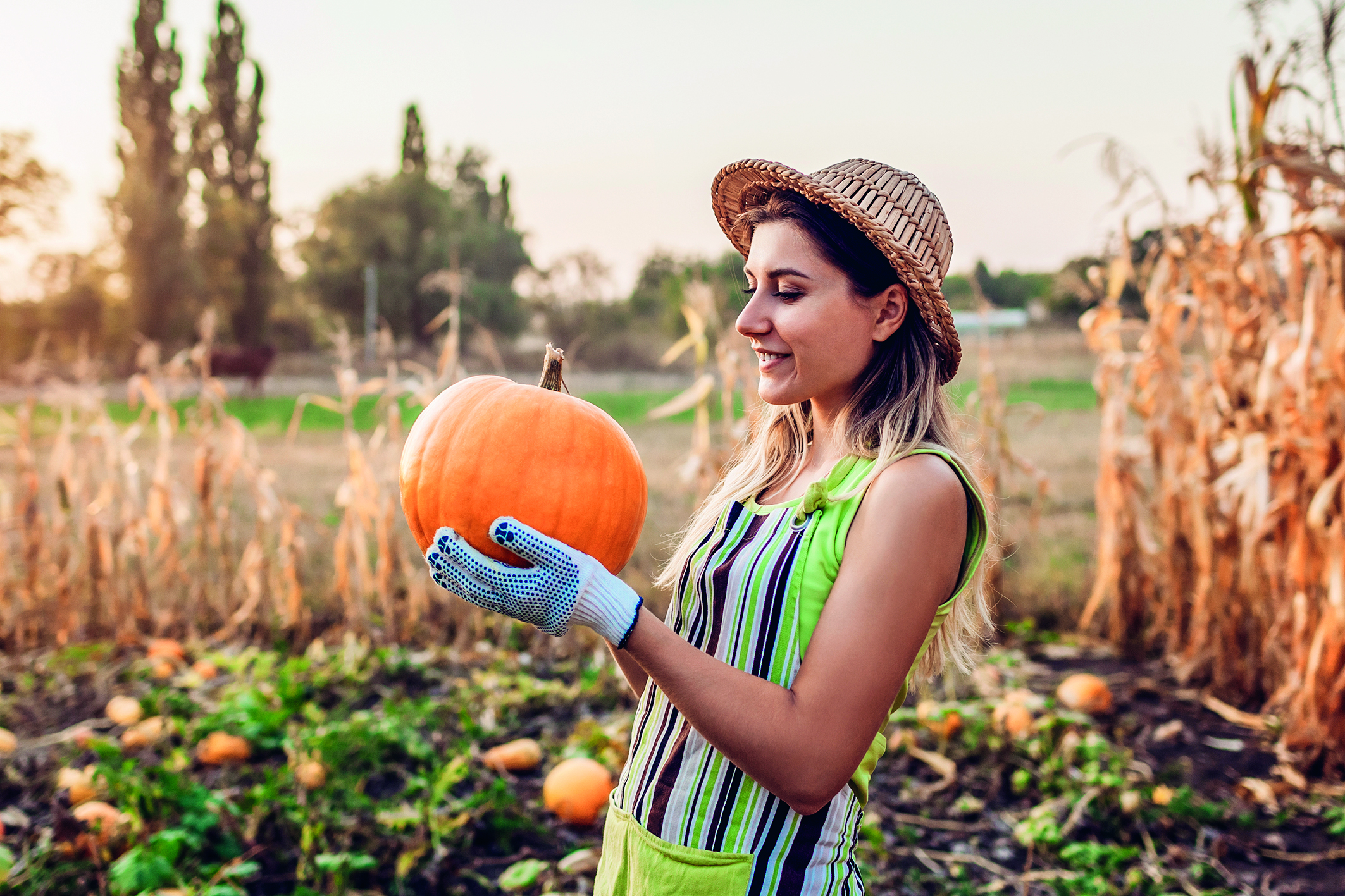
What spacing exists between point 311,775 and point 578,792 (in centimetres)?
86

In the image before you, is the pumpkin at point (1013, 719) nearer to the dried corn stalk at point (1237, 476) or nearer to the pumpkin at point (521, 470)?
the dried corn stalk at point (1237, 476)

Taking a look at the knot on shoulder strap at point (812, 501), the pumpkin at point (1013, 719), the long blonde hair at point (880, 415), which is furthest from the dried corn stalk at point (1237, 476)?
the knot on shoulder strap at point (812, 501)

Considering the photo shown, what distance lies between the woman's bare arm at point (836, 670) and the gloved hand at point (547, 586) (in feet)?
0.12

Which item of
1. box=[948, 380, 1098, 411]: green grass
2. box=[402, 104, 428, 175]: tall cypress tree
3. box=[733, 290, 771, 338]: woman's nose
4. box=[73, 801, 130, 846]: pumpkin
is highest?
box=[402, 104, 428, 175]: tall cypress tree

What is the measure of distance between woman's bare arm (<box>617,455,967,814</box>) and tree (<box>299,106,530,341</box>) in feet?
109

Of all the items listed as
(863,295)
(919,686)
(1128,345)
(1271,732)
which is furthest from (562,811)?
(1128,345)

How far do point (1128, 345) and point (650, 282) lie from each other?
110ft

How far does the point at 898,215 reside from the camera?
1253 mm

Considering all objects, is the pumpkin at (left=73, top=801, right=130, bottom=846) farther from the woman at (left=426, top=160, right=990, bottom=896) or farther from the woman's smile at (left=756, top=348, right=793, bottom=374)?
the woman's smile at (left=756, top=348, right=793, bottom=374)

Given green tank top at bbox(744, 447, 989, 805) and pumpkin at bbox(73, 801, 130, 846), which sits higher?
green tank top at bbox(744, 447, 989, 805)

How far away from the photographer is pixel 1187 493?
12.9 ft

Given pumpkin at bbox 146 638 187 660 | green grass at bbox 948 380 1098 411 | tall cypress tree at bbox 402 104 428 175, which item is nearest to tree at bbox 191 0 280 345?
tall cypress tree at bbox 402 104 428 175

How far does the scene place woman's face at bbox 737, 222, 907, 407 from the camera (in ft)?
4.12

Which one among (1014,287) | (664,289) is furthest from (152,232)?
(1014,287)
